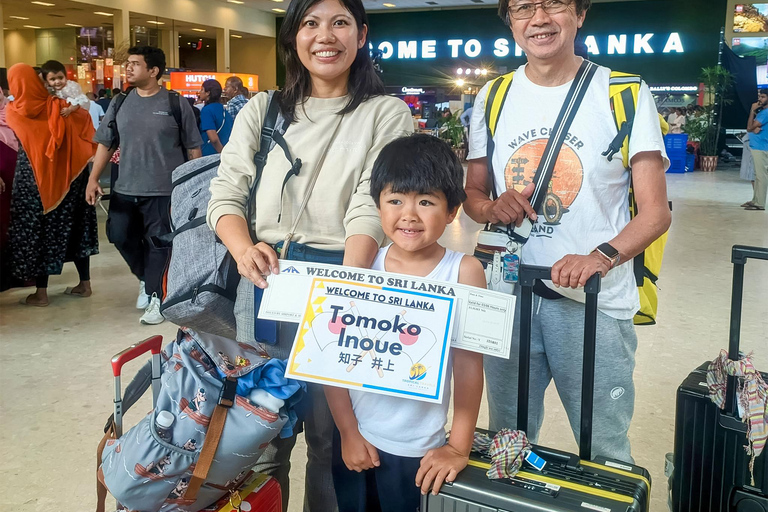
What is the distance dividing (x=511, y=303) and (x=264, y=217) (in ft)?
2.00

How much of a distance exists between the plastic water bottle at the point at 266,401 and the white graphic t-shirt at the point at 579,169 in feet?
2.11

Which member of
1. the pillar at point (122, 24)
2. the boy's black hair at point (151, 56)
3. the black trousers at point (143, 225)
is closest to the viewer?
the boy's black hair at point (151, 56)

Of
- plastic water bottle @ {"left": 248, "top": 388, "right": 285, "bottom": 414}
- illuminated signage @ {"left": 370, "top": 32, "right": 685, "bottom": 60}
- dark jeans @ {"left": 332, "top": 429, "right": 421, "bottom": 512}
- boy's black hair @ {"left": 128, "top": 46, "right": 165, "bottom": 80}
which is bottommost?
dark jeans @ {"left": 332, "top": 429, "right": 421, "bottom": 512}

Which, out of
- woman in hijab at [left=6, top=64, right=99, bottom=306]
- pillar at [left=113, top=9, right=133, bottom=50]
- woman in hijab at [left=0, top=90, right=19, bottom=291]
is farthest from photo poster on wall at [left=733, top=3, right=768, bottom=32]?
woman in hijab at [left=0, top=90, right=19, bottom=291]

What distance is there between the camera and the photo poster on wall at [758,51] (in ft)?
55.1

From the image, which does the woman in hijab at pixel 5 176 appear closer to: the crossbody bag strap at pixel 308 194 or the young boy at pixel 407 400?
the crossbody bag strap at pixel 308 194

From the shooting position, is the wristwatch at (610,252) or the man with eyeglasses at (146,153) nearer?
the wristwatch at (610,252)

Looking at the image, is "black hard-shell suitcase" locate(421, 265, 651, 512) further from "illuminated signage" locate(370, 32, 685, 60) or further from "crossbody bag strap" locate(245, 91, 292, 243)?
"illuminated signage" locate(370, 32, 685, 60)

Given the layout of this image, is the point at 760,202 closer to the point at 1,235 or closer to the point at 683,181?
the point at 683,181

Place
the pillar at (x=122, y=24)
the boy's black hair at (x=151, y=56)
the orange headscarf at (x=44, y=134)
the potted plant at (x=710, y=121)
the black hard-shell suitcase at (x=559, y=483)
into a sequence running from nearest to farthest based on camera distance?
the black hard-shell suitcase at (x=559, y=483), the boy's black hair at (x=151, y=56), the orange headscarf at (x=44, y=134), the potted plant at (x=710, y=121), the pillar at (x=122, y=24)

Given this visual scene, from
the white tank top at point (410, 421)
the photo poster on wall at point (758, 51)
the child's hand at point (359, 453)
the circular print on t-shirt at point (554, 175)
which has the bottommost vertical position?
the child's hand at point (359, 453)

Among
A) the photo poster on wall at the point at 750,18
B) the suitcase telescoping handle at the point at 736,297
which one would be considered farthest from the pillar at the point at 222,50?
the suitcase telescoping handle at the point at 736,297

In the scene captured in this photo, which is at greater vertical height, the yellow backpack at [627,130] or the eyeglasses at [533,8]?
the eyeglasses at [533,8]

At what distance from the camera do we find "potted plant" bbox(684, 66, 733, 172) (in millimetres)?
15320
